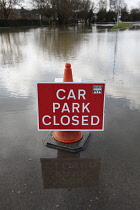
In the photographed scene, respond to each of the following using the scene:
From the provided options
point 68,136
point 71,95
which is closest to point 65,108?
point 71,95

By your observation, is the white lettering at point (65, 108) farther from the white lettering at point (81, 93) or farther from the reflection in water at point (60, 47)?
the reflection in water at point (60, 47)

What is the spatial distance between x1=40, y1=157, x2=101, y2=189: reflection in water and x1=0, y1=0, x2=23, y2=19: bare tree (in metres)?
53.5

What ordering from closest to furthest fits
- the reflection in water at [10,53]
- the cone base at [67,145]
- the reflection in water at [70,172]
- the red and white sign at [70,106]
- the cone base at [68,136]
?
the reflection in water at [70,172] < the red and white sign at [70,106] < the cone base at [67,145] < the cone base at [68,136] < the reflection in water at [10,53]

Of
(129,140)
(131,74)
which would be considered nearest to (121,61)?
(131,74)

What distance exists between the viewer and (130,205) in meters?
2.18

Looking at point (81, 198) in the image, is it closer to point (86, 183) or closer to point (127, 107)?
point (86, 183)

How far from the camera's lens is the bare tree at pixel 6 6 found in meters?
48.4

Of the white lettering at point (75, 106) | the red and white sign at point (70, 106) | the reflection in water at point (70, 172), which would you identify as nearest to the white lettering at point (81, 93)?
the red and white sign at point (70, 106)

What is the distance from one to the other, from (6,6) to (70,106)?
56.2m

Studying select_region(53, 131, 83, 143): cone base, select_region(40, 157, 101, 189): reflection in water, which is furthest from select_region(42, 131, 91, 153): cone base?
select_region(40, 157, 101, 189): reflection in water

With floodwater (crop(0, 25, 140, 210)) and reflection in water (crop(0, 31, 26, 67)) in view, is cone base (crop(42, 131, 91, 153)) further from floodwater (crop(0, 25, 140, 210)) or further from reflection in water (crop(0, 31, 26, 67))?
reflection in water (crop(0, 31, 26, 67))

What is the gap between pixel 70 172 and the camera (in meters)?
2.67

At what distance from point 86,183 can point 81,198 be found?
0.83ft

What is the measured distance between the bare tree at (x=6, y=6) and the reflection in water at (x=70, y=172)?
176 ft
